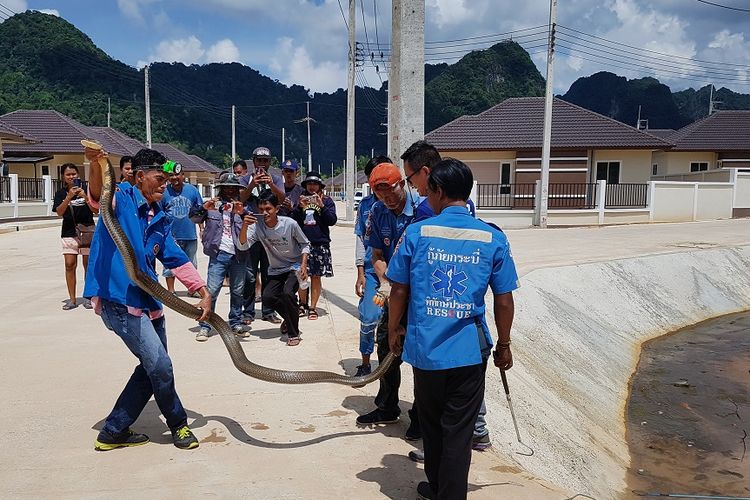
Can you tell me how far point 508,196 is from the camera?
1048 inches

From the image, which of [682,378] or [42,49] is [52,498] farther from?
[42,49]

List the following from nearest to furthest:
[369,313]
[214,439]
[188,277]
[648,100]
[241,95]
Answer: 1. [188,277]
2. [214,439]
3. [369,313]
4. [648,100]
5. [241,95]

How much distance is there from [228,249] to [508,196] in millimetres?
21270

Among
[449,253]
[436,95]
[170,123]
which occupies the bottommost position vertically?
[449,253]

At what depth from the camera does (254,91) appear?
126938 mm

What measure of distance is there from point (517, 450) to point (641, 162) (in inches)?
1052

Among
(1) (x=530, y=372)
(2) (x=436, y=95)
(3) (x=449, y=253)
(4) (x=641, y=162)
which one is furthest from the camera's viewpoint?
(2) (x=436, y=95)

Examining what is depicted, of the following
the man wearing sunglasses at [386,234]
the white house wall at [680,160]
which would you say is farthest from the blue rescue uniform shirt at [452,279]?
the white house wall at [680,160]

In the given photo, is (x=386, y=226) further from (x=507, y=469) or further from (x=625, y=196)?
(x=625, y=196)

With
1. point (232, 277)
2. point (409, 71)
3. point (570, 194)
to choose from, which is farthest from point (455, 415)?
point (570, 194)

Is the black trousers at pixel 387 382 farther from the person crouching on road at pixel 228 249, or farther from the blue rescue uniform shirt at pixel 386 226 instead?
the person crouching on road at pixel 228 249

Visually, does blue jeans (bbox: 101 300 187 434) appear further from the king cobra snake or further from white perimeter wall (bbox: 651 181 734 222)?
white perimeter wall (bbox: 651 181 734 222)

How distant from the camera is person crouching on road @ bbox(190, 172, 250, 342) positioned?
6.80m

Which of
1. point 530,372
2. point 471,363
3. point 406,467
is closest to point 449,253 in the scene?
point 471,363
